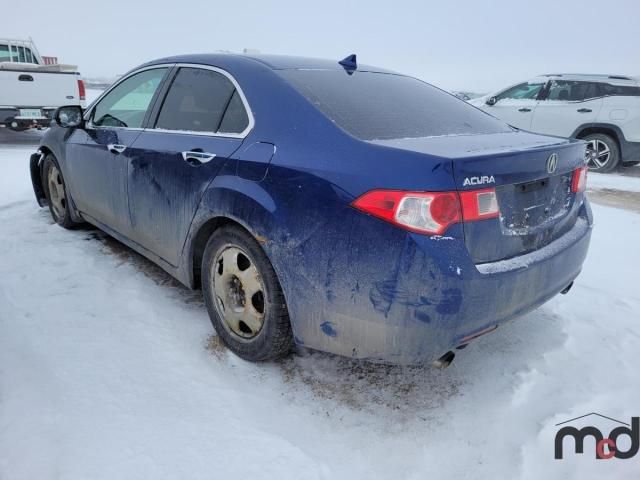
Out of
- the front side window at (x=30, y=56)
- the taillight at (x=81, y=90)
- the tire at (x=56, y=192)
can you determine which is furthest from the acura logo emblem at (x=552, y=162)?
the front side window at (x=30, y=56)

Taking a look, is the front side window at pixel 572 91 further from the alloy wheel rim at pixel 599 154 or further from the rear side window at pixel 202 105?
the rear side window at pixel 202 105

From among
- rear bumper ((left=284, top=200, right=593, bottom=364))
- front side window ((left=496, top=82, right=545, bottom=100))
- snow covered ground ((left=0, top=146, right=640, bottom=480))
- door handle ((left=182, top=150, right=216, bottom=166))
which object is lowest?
snow covered ground ((left=0, top=146, right=640, bottom=480))

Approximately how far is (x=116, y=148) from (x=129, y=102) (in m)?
0.55

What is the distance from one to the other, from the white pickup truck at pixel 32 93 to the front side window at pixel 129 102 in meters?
6.36

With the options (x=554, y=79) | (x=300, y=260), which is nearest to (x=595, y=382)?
(x=300, y=260)

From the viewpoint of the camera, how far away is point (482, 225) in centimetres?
193

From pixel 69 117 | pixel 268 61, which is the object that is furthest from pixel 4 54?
pixel 268 61

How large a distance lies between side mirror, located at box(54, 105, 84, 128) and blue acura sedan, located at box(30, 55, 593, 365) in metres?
0.99

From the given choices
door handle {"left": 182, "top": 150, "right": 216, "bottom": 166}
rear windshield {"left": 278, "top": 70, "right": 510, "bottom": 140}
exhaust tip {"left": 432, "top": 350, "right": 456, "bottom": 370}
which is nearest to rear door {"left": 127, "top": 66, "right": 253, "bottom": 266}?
door handle {"left": 182, "top": 150, "right": 216, "bottom": 166}

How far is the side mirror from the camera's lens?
3922 mm

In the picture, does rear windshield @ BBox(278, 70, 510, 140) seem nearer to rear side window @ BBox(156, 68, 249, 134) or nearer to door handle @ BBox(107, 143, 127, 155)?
rear side window @ BBox(156, 68, 249, 134)

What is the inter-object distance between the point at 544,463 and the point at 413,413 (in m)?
0.57

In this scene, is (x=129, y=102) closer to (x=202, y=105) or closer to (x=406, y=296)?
(x=202, y=105)

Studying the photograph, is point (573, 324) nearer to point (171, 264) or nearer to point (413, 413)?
point (413, 413)
